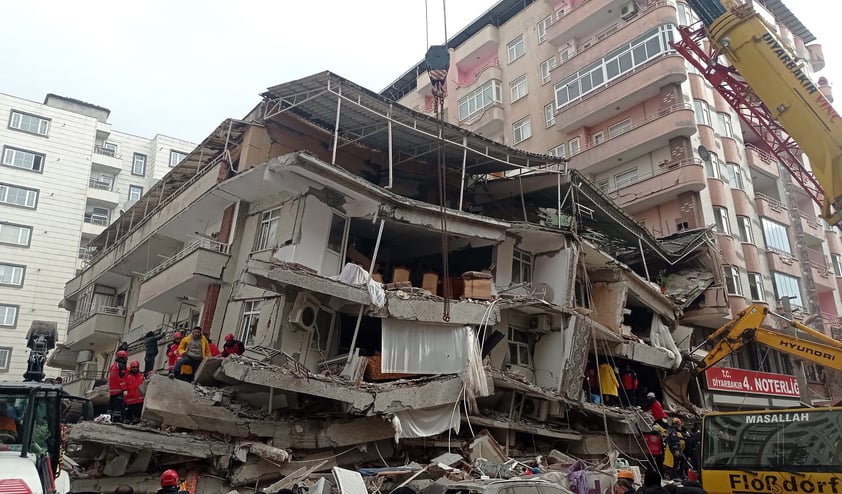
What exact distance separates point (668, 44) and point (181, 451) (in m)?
26.1

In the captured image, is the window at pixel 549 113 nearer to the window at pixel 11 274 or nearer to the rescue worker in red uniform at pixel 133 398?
the rescue worker in red uniform at pixel 133 398

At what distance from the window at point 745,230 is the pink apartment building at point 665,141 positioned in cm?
7

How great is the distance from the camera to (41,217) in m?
37.2

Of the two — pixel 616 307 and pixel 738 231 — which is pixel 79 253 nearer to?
pixel 616 307

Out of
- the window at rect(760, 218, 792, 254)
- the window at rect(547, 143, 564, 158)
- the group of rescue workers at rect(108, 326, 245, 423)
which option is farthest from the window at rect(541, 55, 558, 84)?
the group of rescue workers at rect(108, 326, 245, 423)

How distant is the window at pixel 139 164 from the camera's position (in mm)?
44531

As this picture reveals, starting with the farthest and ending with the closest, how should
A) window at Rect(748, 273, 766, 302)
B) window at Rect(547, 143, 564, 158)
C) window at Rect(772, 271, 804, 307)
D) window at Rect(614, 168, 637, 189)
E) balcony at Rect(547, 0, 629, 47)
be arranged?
1. window at Rect(547, 143, 564, 158)
2. balcony at Rect(547, 0, 629, 47)
3. window at Rect(772, 271, 804, 307)
4. window at Rect(614, 168, 637, 189)
5. window at Rect(748, 273, 766, 302)

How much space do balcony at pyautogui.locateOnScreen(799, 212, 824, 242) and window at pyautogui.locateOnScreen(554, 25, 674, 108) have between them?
14.1 metres

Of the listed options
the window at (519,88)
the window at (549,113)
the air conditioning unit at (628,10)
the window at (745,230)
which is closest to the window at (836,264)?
the window at (745,230)

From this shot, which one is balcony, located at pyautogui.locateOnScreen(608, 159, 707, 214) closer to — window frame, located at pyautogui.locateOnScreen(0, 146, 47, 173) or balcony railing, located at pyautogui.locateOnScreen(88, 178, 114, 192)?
balcony railing, located at pyautogui.locateOnScreen(88, 178, 114, 192)

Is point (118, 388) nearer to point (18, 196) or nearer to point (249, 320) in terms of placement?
point (249, 320)

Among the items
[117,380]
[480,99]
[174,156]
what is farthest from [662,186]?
[174,156]

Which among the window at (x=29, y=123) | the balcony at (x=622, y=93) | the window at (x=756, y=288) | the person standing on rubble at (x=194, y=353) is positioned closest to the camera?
the person standing on rubble at (x=194, y=353)

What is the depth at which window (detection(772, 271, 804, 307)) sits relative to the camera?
28.3m
